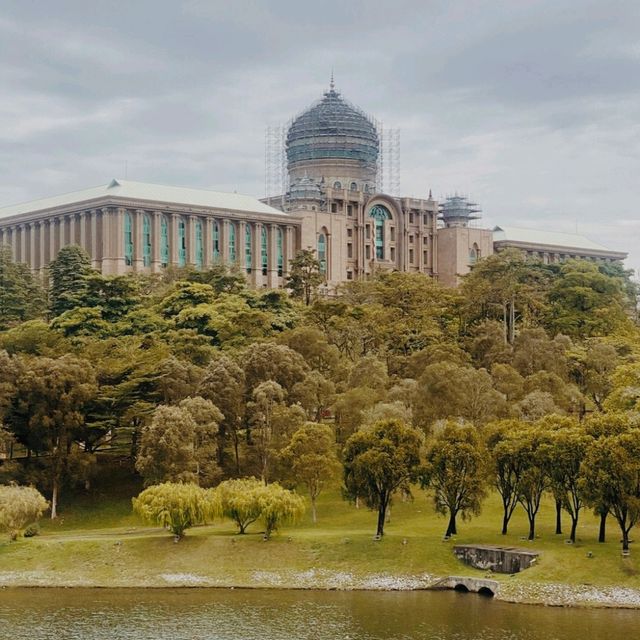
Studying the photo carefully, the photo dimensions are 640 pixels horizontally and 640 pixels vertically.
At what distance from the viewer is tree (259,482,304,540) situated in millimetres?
61281

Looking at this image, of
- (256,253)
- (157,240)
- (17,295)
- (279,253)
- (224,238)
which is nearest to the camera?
(17,295)

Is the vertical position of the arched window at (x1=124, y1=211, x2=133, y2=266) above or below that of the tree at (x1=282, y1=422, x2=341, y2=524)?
above

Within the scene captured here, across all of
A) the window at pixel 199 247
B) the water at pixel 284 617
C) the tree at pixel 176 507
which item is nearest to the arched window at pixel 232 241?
the window at pixel 199 247

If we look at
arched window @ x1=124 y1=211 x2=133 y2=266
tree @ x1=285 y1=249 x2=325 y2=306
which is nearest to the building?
arched window @ x1=124 y1=211 x2=133 y2=266

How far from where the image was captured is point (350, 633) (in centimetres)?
4788

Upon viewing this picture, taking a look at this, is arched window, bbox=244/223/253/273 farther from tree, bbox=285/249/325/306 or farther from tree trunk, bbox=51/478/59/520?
tree trunk, bbox=51/478/59/520

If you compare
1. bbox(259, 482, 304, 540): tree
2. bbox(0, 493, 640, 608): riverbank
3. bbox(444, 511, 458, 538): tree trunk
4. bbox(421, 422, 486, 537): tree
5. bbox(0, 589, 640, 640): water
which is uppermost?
bbox(421, 422, 486, 537): tree

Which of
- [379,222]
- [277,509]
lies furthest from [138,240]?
[277,509]

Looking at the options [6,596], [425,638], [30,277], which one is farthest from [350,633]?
[30,277]

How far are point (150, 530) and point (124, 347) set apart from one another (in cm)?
2061

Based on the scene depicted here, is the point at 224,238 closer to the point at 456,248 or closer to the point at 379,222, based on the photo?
the point at 379,222

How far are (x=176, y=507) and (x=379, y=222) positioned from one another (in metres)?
94.4

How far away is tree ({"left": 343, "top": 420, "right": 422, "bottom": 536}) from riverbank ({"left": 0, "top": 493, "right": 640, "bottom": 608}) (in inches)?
77.9

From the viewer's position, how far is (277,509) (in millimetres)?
61438
